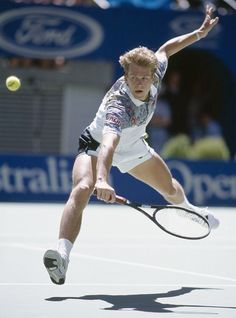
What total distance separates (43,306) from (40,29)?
1013cm

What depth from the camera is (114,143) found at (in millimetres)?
6953

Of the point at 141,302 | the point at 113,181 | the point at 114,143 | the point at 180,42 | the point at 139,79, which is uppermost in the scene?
the point at 180,42

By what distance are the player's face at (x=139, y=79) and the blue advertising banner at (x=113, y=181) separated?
27.3 ft

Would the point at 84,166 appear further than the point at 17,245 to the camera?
No

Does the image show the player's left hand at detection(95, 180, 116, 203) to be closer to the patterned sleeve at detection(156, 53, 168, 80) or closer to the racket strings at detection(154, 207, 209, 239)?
the racket strings at detection(154, 207, 209, 239)

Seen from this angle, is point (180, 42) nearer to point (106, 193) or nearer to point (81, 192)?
point (81, 192)

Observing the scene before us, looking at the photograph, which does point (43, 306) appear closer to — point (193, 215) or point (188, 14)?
point (193, 215)

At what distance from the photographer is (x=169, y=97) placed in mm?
18531

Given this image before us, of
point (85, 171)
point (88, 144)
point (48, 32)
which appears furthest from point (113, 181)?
point (85, 171)

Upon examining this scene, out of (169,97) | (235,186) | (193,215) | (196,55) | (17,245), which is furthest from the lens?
(196,55)

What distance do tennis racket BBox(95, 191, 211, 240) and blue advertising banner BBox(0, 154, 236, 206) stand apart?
7254 millimetres

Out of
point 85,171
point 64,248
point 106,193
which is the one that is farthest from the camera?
point 85,171

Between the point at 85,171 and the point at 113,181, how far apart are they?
27.5ft

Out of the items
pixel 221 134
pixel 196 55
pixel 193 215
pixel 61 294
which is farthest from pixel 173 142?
pixel 61 294
